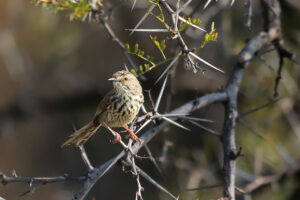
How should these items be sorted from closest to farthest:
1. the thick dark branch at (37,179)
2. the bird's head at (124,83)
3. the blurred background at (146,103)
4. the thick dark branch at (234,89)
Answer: the thick dark branch at (37,179)
the thick dark branch at (234,89)
the bird's head at (124,83)
the blurred background at (146,103)

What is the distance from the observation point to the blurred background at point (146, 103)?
6.24 metres

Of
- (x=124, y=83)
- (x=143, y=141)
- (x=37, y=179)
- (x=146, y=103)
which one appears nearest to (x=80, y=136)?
(x=124, y=83)

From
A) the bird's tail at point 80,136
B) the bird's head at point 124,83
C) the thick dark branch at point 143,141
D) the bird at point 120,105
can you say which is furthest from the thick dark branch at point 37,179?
the bird's head at point 124,83

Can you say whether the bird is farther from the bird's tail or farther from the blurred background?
the blurred background

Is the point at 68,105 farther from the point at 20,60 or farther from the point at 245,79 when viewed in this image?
the point at 245,79

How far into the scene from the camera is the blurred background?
624cm

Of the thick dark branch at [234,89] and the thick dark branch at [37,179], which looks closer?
the thick dark branch at [37,179]

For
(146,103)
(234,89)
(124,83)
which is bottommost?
(146,103)

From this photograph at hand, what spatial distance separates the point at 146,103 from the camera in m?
7.59

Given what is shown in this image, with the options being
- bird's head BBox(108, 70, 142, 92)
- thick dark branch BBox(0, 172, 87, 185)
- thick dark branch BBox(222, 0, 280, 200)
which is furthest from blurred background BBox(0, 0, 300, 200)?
thick dark branch BBox(0, 172, 87, 185)

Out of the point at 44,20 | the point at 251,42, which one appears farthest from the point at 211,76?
the point at 44,20

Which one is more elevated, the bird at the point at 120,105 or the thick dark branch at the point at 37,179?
the thick dark branch at the point at 37,179

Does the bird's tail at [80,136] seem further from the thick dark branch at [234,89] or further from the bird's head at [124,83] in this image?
the thick dark branch at [234,89]

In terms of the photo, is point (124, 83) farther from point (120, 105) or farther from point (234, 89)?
point (234, 89)
